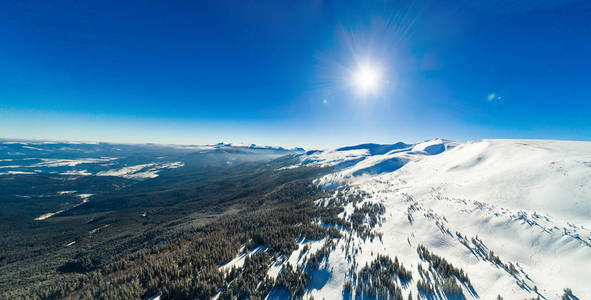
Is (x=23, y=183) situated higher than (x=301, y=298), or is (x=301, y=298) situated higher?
(x=301, y=298)

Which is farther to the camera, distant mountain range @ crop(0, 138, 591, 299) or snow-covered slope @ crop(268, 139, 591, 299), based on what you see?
snow-covered slope @ crop(268, 139, 591, 299)

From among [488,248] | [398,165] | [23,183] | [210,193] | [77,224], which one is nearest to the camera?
[488,248]

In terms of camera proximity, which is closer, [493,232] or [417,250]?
[417,250]

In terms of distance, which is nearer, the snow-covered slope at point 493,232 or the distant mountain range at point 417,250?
the distant mountain range at point 417,250

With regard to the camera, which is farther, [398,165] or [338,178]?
[398,165]

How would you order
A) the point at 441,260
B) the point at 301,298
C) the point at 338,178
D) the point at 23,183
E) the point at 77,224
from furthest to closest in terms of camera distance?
the point at 23,183 < the point at 77,224 < the point at 338,178 < the point at 441,260 < the point at 301,298

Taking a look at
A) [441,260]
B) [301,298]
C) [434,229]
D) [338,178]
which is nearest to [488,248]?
[434,229]

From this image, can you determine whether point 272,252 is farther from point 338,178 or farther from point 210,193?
point 210,193

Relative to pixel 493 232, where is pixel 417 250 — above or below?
below
